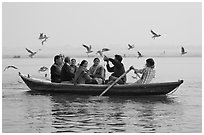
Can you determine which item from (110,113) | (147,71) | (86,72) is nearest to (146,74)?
(147,71)

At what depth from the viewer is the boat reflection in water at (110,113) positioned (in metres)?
7.86

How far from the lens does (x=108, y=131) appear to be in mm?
7574

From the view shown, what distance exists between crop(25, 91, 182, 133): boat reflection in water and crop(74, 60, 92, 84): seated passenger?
41 cm

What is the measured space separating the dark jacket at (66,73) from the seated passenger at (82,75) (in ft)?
0.52

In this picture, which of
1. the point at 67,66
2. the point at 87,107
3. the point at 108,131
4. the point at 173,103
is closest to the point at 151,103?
the point at 173,103

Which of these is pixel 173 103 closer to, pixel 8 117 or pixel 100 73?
pixel 100 73

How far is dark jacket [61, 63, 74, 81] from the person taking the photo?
11.5m

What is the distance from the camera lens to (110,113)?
9.09 m

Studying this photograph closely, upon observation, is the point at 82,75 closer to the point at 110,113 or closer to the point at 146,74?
the point at 146,74

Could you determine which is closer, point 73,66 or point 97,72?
point 97,72

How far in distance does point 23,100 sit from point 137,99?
2384 millimetres

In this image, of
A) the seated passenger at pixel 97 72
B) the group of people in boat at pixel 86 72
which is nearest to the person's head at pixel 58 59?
the group of people in boat at pixel 86 72

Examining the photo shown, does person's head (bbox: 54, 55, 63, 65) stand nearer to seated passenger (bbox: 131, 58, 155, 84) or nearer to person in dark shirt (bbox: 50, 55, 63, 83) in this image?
person in dark shirt (bbox: 50, 55, 63, 83)

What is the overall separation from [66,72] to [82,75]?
1.20 feet
